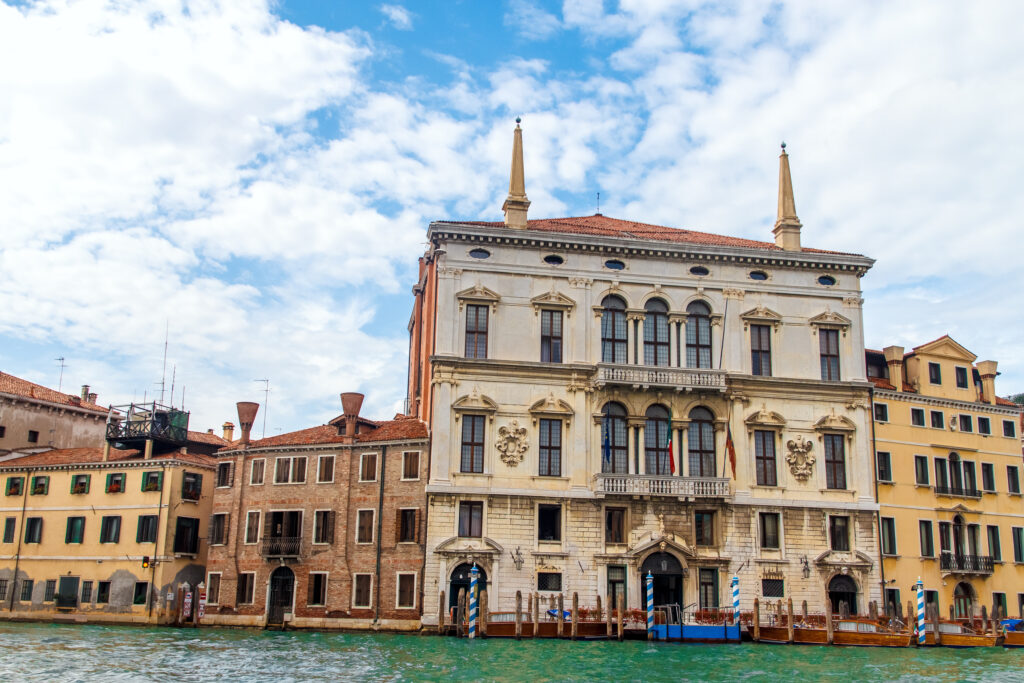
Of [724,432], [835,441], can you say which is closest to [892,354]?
[835,441]

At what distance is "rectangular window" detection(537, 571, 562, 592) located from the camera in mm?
36750

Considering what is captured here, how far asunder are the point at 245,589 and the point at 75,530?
9.92 m

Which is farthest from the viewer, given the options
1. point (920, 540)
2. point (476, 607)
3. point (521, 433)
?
point (920, 540)

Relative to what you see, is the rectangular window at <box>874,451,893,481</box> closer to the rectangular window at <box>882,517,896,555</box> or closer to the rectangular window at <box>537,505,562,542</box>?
the rectangular window at <box>882,517,896,555</box>

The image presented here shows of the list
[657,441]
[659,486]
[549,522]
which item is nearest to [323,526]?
[549,522]

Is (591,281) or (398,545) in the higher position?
(591,281)

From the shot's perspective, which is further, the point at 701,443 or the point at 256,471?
the point at 256,471

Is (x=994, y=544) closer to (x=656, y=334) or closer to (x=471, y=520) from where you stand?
(x=656, y=334)

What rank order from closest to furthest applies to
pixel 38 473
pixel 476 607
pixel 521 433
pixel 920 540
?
1. pixel 476 607
2. pixel 521 433
3. pixel 920 540
4. pixel 38 473

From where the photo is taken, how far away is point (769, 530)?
127ft

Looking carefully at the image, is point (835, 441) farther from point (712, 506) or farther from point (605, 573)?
point (605, 573)

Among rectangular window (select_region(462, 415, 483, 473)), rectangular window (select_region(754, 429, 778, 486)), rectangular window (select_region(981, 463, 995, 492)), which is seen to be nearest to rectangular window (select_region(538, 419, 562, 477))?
rectangular window (select_region(462, 415, 483, 473))

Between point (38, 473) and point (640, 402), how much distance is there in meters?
26.4

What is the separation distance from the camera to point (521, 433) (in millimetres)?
37781
